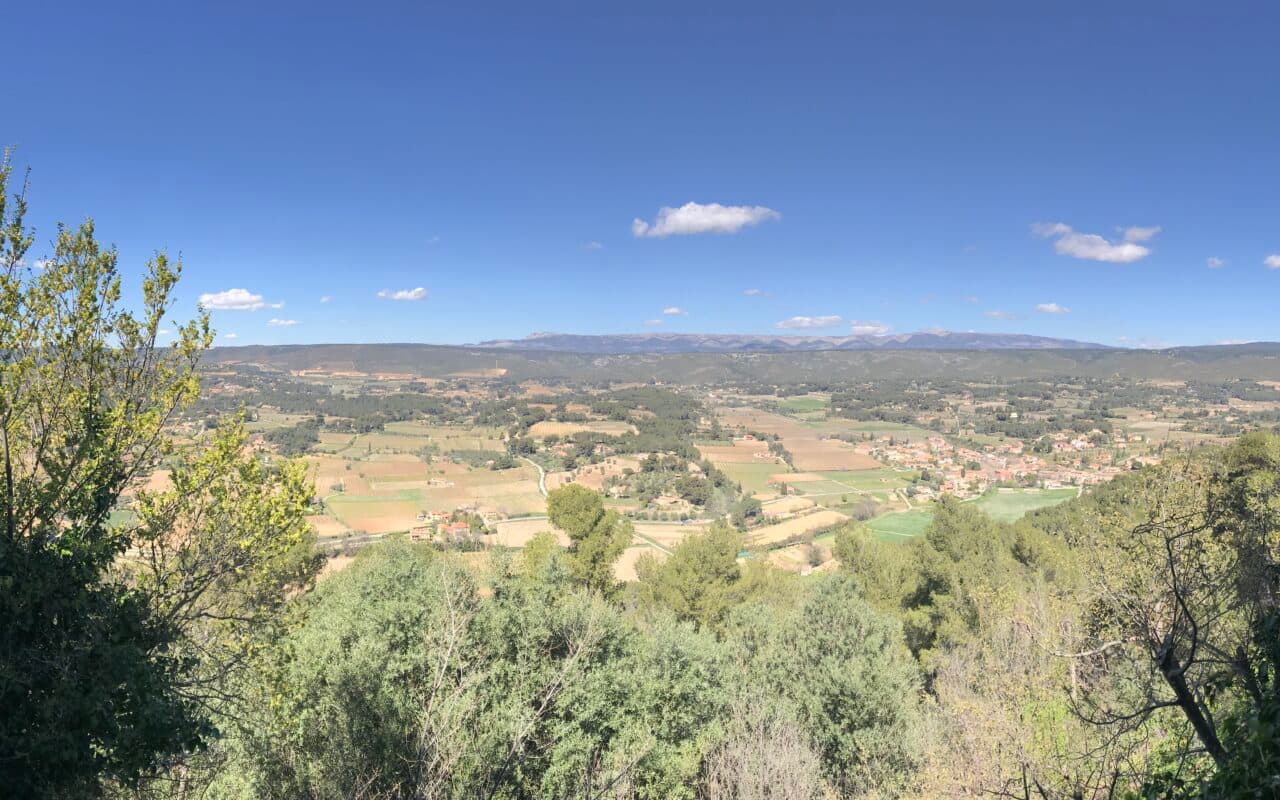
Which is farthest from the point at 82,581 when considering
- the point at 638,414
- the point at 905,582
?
the point at 638,414

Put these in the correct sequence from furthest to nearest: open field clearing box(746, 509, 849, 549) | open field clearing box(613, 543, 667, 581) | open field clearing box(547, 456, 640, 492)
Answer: open field clearing box(547, 456, 640, 492) → open field clearing box(746, 509, 849, 549) → open field clearing box(613, 543, 667, 581)

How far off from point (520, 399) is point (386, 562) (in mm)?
115892

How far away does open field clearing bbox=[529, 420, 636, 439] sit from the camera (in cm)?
9419

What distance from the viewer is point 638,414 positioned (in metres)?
114

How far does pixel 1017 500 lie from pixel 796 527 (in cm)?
2380

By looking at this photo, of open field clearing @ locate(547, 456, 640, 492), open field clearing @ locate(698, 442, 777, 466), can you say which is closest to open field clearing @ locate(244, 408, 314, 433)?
open field clearing @ locate(547, 456, 640, 492)

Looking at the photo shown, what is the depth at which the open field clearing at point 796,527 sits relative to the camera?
47.2 meters

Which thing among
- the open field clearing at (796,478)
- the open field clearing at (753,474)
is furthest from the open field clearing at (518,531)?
the open field clearing at (796,478)

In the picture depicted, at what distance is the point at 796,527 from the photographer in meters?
50.5

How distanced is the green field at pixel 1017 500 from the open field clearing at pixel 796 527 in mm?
12842

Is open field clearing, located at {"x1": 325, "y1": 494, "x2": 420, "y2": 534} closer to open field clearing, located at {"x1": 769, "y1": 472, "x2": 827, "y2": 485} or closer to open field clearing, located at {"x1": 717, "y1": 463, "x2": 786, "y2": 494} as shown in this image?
open field clearing, located at {"x1": 717, "y1": 463, "x2": 786, "y2": 494}

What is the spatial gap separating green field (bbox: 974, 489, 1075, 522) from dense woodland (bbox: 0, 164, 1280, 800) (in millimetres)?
35785

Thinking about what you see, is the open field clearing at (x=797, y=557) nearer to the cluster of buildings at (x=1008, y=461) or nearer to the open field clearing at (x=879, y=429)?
the cluster of buildings at (x=1008, y=461)

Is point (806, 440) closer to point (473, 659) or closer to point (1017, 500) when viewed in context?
point (1017, 500)
